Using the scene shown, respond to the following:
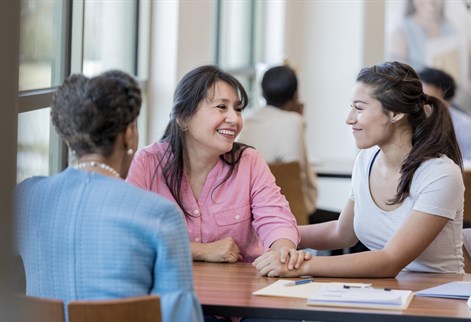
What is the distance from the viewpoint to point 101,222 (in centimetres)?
135

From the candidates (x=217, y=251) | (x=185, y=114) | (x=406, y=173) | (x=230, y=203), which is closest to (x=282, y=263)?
(x=217, y=251)

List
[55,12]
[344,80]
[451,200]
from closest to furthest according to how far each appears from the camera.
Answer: [451,200]
[55,12]
[344,80]

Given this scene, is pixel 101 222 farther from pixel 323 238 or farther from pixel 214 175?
pixel 323 238

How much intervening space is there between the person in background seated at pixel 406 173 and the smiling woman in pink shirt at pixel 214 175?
10.0 inches

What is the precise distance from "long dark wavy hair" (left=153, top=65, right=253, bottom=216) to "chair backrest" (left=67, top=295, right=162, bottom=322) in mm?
945

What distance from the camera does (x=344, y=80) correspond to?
812 cm

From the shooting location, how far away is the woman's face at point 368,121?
7.31 feet

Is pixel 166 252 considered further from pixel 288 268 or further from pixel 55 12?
pixel 55 12

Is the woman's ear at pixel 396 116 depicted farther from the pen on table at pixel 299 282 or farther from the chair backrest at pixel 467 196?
the chair backrest at pixel 467 196

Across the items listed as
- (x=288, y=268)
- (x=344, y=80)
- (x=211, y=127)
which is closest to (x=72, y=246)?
(x=288, y=268)

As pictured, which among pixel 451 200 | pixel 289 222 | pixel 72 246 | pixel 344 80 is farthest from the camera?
pixel 344 80

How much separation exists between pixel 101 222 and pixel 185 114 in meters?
0.95

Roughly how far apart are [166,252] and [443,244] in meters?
1.09

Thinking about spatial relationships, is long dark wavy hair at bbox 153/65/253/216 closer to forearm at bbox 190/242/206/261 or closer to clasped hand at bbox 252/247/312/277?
forearm at bbox 190/242/206/261
